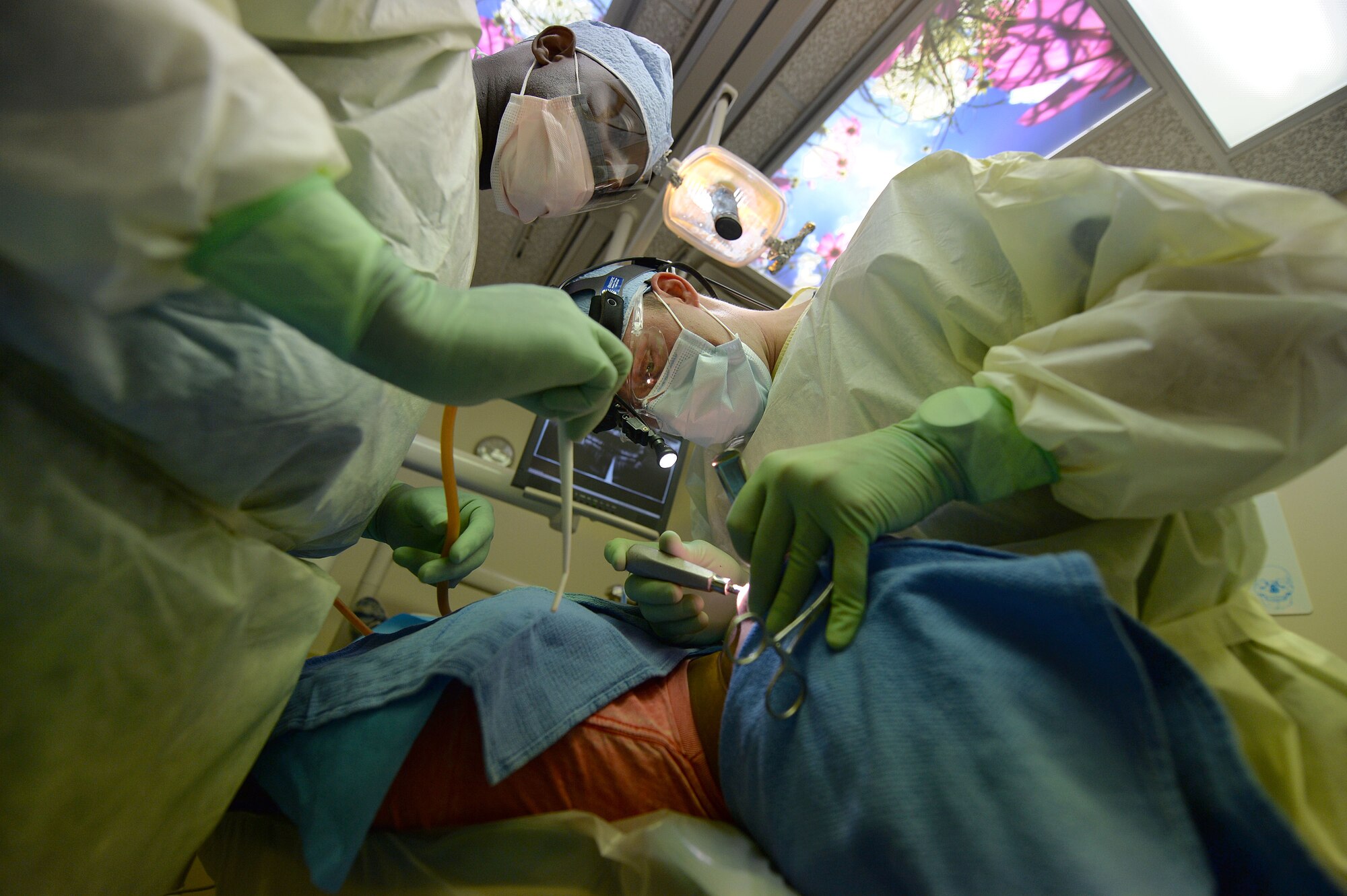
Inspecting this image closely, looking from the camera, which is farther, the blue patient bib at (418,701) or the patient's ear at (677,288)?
the patient's ear at (677,288)

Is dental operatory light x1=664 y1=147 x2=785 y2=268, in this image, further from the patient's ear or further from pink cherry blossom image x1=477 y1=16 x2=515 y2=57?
pink cherry blossom image x1=477 y1=16 x2=515 y2=57

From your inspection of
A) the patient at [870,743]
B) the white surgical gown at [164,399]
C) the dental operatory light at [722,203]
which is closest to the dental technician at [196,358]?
the white surgical gown at [164,399]

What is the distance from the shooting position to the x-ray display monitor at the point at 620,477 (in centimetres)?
179

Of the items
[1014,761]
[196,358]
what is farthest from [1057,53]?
[196,358]

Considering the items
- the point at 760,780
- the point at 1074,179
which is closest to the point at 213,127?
the point at 760,780

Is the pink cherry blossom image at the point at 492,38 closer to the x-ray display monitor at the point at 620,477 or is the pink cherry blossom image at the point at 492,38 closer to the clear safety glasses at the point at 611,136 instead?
the clear safety glasses at the point at 611,136

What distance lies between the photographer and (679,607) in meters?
0.85

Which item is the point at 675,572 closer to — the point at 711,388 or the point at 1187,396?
the point at 711,388

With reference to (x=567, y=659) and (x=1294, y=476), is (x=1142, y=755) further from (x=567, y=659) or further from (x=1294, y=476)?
(x=567, y=659)

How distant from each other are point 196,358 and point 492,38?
67.2 inches

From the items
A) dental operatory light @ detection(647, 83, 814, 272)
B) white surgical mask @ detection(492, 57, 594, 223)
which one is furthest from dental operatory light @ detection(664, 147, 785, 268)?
white surgical mask @ detection(492, 57, 594, 223)

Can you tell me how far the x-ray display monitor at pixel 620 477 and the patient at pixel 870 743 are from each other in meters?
1.02

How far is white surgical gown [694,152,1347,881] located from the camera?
0.49 m

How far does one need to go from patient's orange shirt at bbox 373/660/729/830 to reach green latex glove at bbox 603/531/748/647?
7.5 inches
